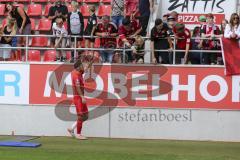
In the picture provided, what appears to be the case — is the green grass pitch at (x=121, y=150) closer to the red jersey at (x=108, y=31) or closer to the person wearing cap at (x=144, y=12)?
the red jersey at (x=108, y=31)

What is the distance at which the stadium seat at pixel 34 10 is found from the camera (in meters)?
22.5

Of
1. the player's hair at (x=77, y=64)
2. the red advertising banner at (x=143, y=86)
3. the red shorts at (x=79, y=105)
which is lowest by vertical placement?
the red shorts at (x=79, y=105)

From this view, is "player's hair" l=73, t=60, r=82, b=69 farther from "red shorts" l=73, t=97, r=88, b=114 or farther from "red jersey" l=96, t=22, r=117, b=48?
"red jersey" l=96, t=22, r=117, b=48

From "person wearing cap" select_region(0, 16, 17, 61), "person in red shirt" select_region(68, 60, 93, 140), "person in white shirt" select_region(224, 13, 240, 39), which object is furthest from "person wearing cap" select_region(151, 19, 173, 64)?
"person wearing cap" select_region(0, 16, 17, 61)

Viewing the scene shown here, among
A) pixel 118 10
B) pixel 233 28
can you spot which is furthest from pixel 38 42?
pixel 233 28

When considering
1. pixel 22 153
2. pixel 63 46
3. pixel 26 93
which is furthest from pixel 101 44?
pixel 22 153

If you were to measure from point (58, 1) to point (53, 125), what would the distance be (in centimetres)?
437

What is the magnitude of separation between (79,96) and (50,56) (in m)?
3.00

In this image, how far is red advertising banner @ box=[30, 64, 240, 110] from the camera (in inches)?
658

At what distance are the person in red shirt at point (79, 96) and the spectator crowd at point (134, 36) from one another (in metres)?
1.25

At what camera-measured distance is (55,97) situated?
17.4 metres

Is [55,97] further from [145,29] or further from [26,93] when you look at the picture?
[145,29]

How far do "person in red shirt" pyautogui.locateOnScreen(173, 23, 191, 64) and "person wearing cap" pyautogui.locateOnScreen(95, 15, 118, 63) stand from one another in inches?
69.4

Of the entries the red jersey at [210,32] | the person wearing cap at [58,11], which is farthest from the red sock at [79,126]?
the red jersey at [210,32]
